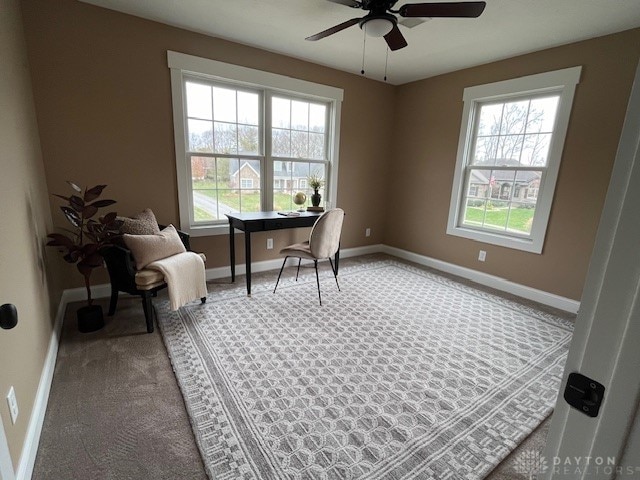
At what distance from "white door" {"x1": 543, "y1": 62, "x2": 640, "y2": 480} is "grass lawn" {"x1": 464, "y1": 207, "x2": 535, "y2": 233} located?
341 centimetres

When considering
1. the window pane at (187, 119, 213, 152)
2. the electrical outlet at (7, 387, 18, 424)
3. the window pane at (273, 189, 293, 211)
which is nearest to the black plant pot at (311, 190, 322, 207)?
the window pane at (273, 189, 293, 211)

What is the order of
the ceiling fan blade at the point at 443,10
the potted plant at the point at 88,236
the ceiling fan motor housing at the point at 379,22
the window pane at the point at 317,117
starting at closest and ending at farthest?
1. the ceiling fan blade at the point at 443,10
2. the ceiling fan motor housing at the point at 379,22
3. the potted plant at the point at 88,236
4. the window pane at the point at 317,117

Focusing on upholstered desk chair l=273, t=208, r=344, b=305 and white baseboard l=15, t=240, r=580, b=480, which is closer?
white baseboard l=15, t=240, r=580, b=480

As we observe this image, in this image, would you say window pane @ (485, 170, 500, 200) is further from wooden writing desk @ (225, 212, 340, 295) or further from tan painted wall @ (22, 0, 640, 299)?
wooden writing desk @ (225, 212, 340, 295)

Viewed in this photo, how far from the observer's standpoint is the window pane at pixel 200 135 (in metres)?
3.21

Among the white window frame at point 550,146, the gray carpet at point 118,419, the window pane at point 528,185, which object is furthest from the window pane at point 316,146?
the gray carpet at point 118,419

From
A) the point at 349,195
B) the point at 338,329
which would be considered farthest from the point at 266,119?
the point at 338,329

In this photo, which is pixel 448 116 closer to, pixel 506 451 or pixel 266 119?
pixel 266 119

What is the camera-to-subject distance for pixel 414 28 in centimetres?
272

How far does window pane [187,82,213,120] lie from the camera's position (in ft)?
10.4

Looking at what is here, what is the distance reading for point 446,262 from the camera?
4.13 metres

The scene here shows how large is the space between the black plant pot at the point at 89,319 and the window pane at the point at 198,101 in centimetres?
205

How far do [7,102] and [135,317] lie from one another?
1.70 metres

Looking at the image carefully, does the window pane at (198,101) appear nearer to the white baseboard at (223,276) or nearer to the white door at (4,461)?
the white baseboard at (223,276)
